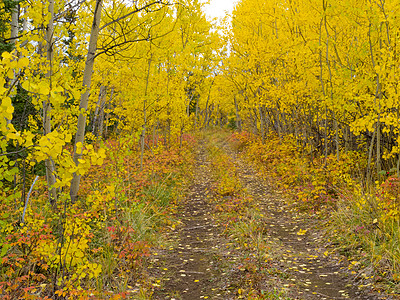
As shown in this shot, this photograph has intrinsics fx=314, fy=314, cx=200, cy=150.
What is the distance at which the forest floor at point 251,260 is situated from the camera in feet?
13.2

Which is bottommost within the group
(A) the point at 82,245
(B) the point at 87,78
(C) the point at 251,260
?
(C) the point at 251,260

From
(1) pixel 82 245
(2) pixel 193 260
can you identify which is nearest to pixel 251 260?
(2) pixel 193 260

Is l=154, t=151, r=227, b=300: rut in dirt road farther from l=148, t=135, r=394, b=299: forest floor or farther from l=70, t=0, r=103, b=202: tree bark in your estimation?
l=70, t=0, r=103, b=202: tree bark

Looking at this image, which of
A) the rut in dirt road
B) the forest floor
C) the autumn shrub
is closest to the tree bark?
the autumn shrub

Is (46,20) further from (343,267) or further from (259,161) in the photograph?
(259,161)

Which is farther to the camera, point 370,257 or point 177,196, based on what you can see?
point 177,196

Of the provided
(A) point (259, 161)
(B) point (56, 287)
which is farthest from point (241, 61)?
(B) point (56, 287)

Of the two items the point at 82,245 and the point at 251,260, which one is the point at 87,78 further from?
the point at 251,260

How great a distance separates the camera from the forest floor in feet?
13.2

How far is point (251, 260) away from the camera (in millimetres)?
4758

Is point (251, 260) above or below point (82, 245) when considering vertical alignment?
below

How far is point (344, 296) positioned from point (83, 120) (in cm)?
405

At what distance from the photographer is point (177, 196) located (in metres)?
8.79

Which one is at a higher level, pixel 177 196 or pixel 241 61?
pixel 241 61
